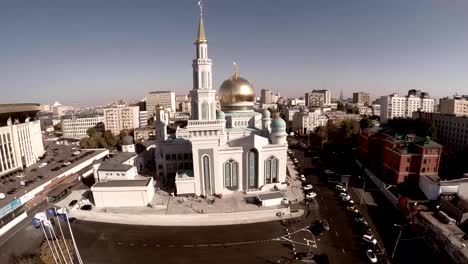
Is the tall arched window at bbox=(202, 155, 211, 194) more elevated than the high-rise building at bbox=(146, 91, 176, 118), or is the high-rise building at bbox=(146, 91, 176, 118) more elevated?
the high-rise building at bbox=(146, 91, 176, 118)

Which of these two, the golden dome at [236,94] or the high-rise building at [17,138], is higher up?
the golden dome at [236,94]

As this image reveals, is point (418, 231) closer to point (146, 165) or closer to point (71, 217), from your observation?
point (71, 217)

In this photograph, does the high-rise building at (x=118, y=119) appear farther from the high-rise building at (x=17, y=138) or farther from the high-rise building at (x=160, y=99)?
the high-rise building at (x=17, y=138)

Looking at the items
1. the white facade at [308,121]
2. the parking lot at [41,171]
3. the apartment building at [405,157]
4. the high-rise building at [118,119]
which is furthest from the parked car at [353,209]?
the high-rise building at [118,119]

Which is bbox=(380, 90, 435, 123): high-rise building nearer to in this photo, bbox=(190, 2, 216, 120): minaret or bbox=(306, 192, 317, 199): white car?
bbox=(306, 192, 317, 199): white car

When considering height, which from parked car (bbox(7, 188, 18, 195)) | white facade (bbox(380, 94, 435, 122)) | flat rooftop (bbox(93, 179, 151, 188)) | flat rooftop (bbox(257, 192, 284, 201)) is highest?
white facade (bbox(380, 94, 435, 122))

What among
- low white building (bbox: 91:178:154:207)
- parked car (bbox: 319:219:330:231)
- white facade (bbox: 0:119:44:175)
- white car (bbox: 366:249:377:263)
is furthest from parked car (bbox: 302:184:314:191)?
white facade (bbox: 0:119:44:175)

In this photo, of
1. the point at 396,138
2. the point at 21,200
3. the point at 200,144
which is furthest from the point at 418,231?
the point at 21,200
